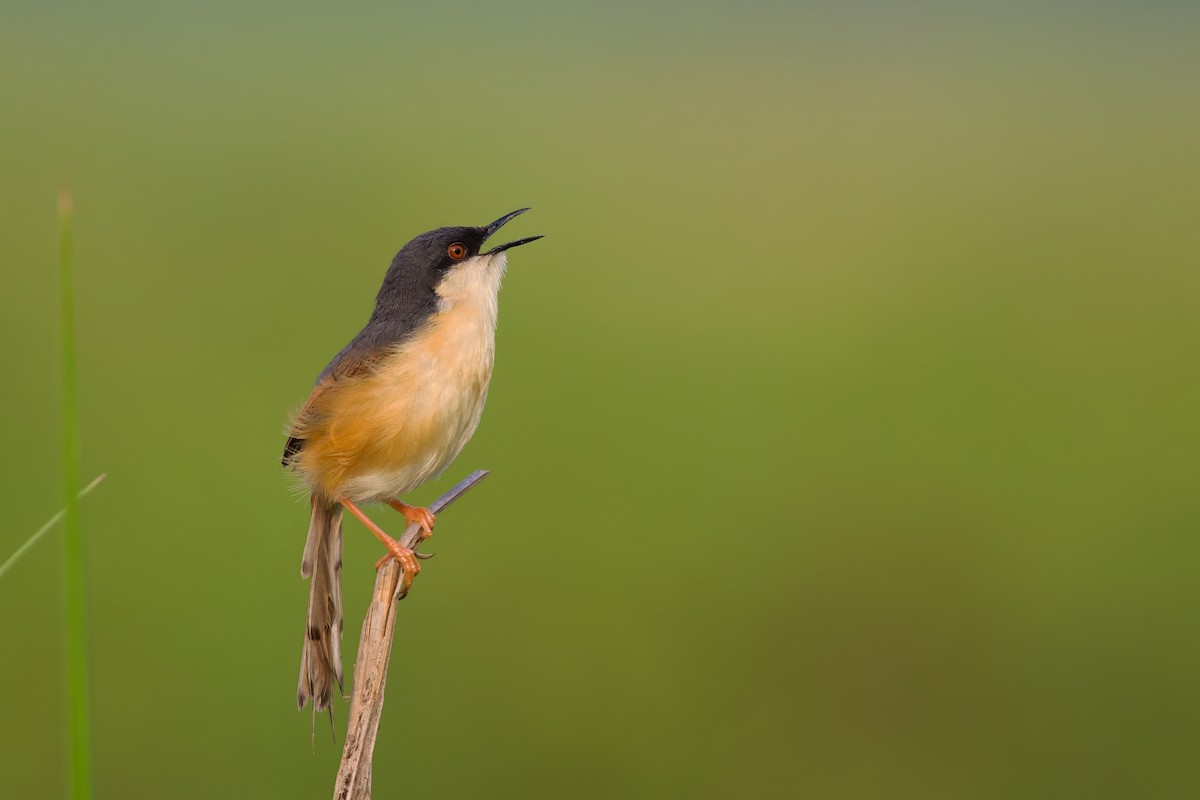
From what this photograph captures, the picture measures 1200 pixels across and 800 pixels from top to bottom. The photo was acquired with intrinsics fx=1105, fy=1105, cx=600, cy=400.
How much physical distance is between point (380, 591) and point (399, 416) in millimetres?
702

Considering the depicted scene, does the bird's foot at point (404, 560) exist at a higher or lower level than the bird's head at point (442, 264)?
lower

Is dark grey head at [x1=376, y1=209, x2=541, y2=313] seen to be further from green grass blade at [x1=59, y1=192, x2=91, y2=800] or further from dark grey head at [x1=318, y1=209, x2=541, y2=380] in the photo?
green grass blade at [x1=59, y1=192, x2=91, y2=800]

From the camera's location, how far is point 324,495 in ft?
14.9

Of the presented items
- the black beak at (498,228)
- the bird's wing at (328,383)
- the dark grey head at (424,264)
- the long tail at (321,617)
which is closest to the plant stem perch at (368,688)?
the long tail at (321,617)

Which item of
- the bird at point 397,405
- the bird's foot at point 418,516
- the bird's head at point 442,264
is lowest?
the bird's foot at point 418,516

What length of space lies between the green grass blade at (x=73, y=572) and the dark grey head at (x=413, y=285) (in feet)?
7.65

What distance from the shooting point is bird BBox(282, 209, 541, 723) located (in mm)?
4141

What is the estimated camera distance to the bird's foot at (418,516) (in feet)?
14.5

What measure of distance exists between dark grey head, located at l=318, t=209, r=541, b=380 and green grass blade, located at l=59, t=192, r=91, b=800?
7.65ft

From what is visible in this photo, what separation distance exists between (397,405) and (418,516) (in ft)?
1.96

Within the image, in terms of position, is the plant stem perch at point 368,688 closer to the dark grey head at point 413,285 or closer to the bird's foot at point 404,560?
the bird's foot at point 404,560

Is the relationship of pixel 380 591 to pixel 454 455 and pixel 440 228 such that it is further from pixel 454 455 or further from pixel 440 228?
pixel 440 228

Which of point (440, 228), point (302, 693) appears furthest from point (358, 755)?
point (440, 228)

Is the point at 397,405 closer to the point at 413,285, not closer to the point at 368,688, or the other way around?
the point at 413,285
